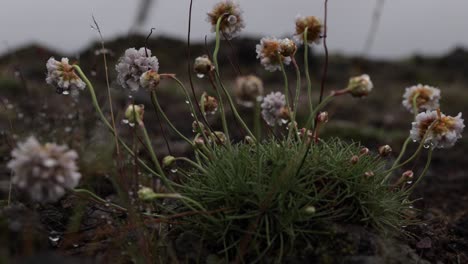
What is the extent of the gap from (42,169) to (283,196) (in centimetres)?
85

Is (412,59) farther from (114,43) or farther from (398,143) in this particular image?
(398,143)

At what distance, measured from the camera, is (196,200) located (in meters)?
2.20

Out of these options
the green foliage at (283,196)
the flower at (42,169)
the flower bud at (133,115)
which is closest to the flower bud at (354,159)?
the green foliage at (283,196)

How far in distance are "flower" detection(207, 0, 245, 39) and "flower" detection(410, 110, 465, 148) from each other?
0.85 metres

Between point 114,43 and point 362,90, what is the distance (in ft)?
61.1

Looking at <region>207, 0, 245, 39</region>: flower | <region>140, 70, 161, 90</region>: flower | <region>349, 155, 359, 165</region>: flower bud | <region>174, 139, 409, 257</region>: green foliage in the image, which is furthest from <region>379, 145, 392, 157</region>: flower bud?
<region>140, 70, 161, 90</region>: flower

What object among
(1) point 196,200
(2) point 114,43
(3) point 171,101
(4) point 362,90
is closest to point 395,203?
(4) point 362,90

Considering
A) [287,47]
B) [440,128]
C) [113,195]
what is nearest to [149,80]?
[287,47]

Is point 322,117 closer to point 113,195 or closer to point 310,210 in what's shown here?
point 310,210

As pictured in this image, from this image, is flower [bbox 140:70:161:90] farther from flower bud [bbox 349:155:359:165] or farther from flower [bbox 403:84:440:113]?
flower [bbox 403:84:440:113]

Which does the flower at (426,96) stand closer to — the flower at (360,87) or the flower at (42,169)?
the flower at (360,87)

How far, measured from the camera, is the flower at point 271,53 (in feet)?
7.63

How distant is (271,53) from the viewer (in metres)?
2.34

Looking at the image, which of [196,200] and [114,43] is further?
[114,43]
